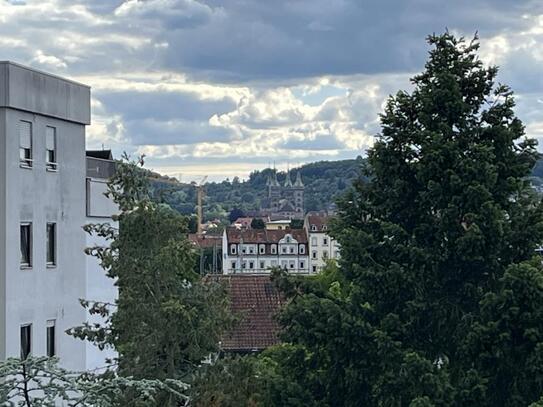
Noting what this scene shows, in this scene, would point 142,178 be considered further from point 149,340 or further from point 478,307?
point 478,307

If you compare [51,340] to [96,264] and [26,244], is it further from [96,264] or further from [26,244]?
[96,264]

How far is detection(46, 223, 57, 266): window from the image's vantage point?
28.2m

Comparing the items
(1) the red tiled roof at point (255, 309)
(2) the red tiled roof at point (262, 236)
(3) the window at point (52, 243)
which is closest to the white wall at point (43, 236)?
(3) the window at point (52, 243)

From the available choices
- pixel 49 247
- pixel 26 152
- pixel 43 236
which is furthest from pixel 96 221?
pixel 26 152

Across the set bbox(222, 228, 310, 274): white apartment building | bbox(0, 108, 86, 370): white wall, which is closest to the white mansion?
bbox(222, 228, 310, 274): white apartment building

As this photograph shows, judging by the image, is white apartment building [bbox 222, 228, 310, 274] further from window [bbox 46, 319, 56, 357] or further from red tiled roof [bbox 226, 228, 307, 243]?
window [bbox 46, 319, 56, 357]

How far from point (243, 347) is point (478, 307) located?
24.3m

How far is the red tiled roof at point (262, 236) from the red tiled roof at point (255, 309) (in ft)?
461

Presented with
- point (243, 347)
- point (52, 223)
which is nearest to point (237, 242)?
point (243, 347)

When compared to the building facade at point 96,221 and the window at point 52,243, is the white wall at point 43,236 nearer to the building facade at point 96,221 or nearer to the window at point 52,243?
the window at point 52,243

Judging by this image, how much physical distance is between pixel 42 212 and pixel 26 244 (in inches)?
43.8

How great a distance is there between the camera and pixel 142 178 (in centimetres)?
2295

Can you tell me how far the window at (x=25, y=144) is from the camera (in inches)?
1045

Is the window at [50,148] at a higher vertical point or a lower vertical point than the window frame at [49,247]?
higher
